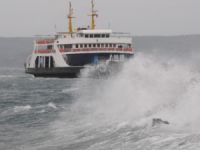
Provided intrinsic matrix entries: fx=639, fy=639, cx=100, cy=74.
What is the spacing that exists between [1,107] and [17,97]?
10852mm

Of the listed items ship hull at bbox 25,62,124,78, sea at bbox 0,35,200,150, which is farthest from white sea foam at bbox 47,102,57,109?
ship hull at bbox 25,62,124,78

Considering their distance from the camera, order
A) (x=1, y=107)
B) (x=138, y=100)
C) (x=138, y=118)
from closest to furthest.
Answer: (x=138, y=118)
(x=138, y=100)
(x=1, y=107)

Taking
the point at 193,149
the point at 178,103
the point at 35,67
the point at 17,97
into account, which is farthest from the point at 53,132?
the point at 35,67

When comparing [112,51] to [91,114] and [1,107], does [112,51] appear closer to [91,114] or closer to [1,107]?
[1,107]

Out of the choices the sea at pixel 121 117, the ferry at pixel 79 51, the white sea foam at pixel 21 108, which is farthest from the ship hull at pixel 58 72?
the white sea foam at pixel 21 108

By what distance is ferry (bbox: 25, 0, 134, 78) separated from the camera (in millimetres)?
92250

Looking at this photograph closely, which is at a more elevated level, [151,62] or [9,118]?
[151,62]

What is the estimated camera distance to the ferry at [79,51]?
303 ft

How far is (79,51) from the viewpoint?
305ft

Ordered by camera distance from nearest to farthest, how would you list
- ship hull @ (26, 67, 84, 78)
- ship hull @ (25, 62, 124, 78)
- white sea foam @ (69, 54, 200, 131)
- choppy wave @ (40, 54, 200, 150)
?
choppy wave @ (40, 54, 200, 150), white sea foam @ (69, 54, 200, 131), ship hull @ (25, 62, 124, 78), ship hull @ (26, 67, 84, 78)

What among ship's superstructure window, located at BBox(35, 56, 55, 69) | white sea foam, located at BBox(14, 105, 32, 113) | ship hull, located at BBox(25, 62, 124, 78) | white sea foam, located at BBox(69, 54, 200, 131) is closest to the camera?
white sea foam, located at BBox(69, 54, 200, 131)

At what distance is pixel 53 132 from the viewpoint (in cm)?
3475

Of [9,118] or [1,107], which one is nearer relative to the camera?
[9,118]

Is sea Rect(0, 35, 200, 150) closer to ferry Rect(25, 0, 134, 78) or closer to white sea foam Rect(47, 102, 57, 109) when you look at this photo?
white sea foam Rect(47, 102, 57, 109)
